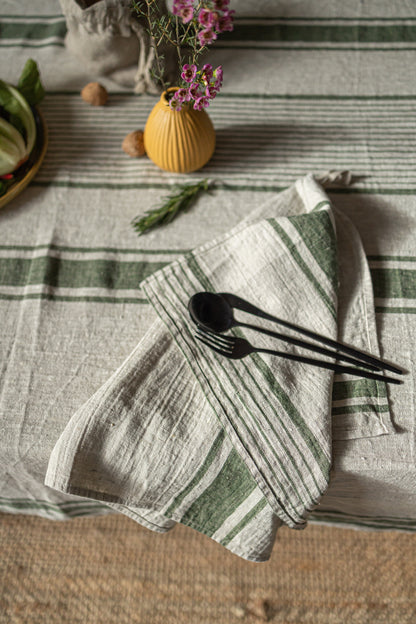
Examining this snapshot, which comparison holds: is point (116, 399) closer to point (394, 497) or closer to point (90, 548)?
point (394, 497)

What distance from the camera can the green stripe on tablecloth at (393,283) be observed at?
2.04ft

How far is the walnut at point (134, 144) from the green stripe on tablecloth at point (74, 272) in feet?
0.63

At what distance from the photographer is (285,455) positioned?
1.67ft

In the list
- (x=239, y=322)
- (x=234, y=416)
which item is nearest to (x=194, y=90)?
(x=239, y=322)

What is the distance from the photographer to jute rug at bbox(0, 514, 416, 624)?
88cm

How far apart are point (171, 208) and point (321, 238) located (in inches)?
8.9

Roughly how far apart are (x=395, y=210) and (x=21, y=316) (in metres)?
0.55

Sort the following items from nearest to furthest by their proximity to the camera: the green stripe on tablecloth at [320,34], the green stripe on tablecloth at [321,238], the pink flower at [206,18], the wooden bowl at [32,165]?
the pink flower at [206,18] → the green stripe on tablecloth at [321,238] → the wooden bowl at [32,165] → the green stripe on tablecloth at [320,34]

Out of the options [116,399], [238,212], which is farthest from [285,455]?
[238,212]

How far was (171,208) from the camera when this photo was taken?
687 millimetres

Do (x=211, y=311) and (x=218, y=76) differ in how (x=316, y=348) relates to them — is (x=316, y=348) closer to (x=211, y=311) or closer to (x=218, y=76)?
(x=211, y=311)

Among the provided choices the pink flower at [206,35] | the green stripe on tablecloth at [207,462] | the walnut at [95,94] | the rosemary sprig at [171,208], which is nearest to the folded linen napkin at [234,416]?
the green stripe on tablecloth at [207,462]

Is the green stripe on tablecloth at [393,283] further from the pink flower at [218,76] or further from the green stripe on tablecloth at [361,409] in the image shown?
the pink flower at [218,76]

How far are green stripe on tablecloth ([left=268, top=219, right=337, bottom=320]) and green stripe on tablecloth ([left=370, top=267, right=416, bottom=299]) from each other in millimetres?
88
